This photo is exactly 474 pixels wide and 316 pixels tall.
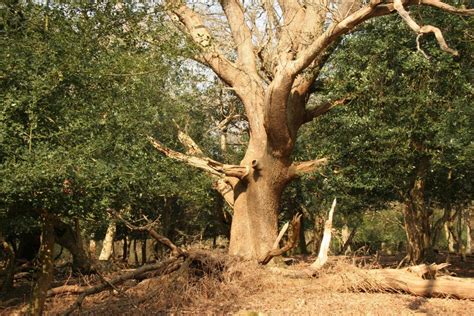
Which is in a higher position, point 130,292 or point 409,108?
point 409,108

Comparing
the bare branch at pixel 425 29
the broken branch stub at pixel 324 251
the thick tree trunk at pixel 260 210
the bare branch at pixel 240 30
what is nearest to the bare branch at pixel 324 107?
the thick tree trunk at pixel 260 210

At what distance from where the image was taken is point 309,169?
13461mm

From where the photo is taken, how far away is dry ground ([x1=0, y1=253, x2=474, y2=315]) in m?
8.86

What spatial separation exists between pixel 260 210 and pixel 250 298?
3.49 meters

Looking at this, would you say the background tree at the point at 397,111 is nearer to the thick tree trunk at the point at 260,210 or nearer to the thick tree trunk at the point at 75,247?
the thick tree trunk at the point at 260,210

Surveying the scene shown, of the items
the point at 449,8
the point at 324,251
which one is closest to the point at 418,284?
the point at 324,251

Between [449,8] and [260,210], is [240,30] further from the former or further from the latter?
[449,8]

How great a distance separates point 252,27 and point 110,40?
7.18 metres

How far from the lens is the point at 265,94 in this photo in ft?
40.0

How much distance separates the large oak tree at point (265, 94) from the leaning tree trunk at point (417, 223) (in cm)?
325

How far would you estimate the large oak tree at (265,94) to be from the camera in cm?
1216

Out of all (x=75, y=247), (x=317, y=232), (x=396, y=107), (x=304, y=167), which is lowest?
(x=75, y=247)

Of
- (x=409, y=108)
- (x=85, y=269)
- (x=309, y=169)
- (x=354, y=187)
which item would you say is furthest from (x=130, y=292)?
(x=409, y=108)

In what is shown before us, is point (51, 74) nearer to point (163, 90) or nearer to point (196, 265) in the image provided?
point (196, 265)
